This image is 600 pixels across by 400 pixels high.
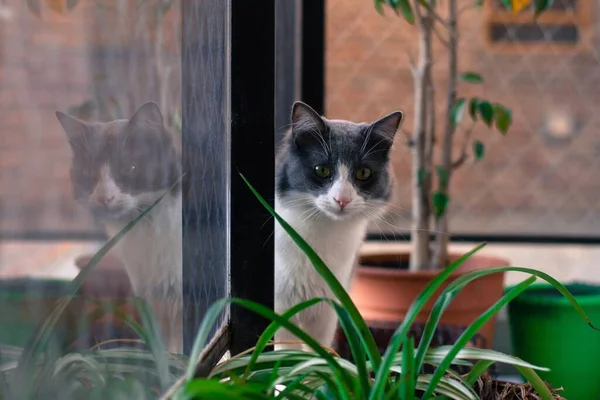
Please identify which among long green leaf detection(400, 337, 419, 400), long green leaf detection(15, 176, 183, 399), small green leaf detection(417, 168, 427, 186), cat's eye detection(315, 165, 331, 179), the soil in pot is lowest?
the soil in pot

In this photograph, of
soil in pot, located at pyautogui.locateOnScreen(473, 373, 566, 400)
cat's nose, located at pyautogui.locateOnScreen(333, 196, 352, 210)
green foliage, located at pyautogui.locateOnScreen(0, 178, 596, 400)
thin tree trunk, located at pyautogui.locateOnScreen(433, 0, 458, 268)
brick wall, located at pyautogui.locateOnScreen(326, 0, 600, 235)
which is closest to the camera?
green foliage, located at pyautogui.locateOnScreen(0, 178, 596, 400)

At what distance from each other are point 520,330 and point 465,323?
8.4 inches

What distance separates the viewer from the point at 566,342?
68.4 inches

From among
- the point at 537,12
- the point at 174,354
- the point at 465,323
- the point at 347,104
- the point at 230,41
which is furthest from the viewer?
the point at 347,104

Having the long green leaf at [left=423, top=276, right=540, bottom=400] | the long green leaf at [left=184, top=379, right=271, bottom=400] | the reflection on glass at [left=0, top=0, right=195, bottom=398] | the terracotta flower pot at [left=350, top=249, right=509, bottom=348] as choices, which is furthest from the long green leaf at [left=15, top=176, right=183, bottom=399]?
the terracotta flower pot at [left=350, top=249, right=509, bottom=348]

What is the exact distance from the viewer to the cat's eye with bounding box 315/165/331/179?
1315 millimetres

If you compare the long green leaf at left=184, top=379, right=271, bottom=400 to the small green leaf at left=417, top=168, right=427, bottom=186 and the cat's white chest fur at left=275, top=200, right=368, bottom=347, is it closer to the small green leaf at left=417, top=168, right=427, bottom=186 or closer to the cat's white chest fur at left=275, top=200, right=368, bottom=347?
the cat's white chest fur at left=275, top=200, right=368, bottom=347

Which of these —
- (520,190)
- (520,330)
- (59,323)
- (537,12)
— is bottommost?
(520,330)

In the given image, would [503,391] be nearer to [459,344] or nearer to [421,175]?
[459,344]

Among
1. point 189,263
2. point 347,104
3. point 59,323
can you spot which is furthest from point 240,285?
point 347,104

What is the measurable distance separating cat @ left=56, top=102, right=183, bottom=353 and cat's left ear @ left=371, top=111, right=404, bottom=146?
62 centimetres

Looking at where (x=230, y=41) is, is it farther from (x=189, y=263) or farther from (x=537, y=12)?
(x=537, y=12)

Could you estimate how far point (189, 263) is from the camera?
0.84 meters

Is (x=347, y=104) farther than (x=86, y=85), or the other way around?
(x=347, y=104)
